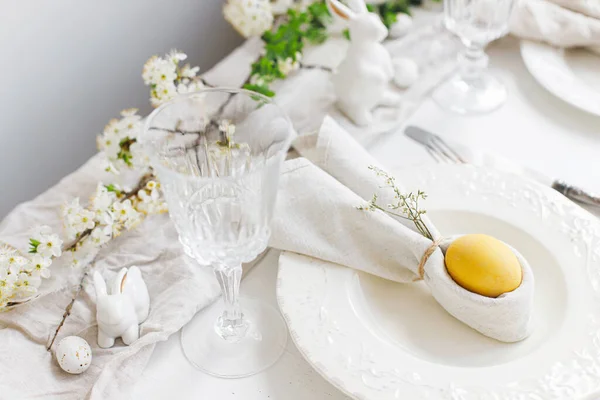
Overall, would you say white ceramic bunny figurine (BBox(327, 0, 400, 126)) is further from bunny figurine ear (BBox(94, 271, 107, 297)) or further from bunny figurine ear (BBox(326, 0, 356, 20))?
bunny figurine ear (BBox(94, 271, 107, 297))

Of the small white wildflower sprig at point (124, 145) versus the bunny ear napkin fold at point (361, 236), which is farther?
the small white wildflower sprig at point (124, 145)

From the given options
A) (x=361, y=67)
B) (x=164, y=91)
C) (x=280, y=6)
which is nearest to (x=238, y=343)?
(x=164, y=91)

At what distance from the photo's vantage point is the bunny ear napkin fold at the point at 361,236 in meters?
0.73

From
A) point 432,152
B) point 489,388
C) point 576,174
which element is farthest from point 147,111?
point 489,388

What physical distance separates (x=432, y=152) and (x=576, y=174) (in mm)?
212

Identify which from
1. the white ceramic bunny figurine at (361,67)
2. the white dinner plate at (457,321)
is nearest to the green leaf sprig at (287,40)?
the white ceramic bunny figurine at (361,67)

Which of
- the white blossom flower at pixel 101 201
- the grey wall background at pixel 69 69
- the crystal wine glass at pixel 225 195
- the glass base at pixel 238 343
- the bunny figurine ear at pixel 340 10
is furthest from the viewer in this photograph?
the grey wall background at pixel 69 69

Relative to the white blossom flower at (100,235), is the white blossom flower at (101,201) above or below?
above

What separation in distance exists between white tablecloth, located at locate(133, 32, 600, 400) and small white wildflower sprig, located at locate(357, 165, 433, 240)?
0.50 feet

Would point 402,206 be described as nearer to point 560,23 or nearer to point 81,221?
point 81,221

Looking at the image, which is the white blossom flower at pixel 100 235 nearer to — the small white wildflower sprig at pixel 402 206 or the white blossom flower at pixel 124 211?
the white blossom flower at pixel 124 211

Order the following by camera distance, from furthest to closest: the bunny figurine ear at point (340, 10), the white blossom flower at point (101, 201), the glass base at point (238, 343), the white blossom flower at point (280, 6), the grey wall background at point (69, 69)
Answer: the white blossom flower at point (280, 6), the grey wall background at point (69, 69), the bunny figurine ear at point (340, 10), the white blossom flower at point (101, 201), the glass base at point (238, 343)

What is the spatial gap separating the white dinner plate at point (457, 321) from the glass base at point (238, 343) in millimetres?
57

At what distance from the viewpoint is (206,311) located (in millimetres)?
827
